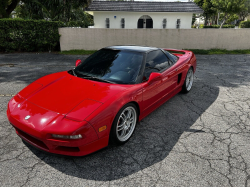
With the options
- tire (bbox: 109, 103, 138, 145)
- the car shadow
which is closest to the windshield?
tire (bbox: 109, 103, 138, 145)

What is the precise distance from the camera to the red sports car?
2307 millimetres

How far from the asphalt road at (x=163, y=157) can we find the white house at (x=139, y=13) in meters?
19.2

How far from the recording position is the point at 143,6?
72.6 ft

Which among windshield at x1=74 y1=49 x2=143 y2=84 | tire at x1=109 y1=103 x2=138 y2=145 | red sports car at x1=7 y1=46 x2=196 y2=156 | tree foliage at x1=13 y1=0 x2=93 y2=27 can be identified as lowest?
tire at x1=109 y1=103 x2=138 y2=145

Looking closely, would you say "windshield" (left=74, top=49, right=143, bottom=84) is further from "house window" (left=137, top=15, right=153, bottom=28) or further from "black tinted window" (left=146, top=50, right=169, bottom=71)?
"house window" (left=137, top=15, right=153, bottom=28)

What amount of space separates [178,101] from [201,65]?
4.74 m

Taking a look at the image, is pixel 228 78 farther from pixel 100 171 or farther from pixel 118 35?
pixel 118 35

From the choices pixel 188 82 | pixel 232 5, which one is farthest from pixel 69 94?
pixel 232 5

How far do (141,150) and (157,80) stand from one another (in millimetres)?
1229

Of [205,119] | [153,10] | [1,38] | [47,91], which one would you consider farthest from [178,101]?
[153,10]


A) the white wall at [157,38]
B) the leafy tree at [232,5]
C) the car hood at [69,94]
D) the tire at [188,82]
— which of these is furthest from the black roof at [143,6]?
the car hood at [69,94]

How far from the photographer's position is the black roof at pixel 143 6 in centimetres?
2124

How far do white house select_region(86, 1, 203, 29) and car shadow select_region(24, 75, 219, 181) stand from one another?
19.5 m

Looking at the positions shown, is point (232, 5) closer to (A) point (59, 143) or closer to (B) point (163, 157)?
(B) point (163, 157)
